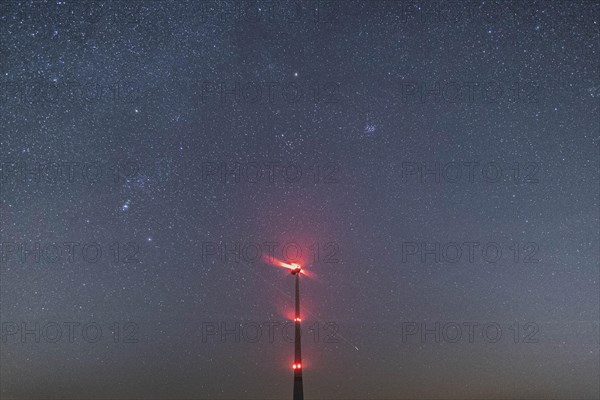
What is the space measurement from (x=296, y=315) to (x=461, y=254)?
10891 mm

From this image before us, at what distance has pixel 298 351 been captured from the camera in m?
32.3

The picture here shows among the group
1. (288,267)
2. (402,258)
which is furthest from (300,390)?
(402,258)

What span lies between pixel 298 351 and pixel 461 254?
11572mm

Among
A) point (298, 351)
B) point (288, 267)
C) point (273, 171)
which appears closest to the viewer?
point (273, 171)

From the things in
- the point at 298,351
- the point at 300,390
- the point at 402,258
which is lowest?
the point at 300,390

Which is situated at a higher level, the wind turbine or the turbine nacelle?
the turbine nacelle

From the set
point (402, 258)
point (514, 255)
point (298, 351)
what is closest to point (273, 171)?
point (402, 258)

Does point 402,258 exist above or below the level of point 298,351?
above

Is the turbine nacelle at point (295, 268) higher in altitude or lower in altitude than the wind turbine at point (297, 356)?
higher

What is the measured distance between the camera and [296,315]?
107 feet

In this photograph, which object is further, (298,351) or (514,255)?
(298,351)

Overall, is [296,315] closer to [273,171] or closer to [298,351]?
[298,351]

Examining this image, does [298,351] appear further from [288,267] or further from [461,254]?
[461,254]

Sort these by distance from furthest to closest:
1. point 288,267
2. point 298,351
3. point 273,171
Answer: point 298,351 < point 288,267 < point 273,171
